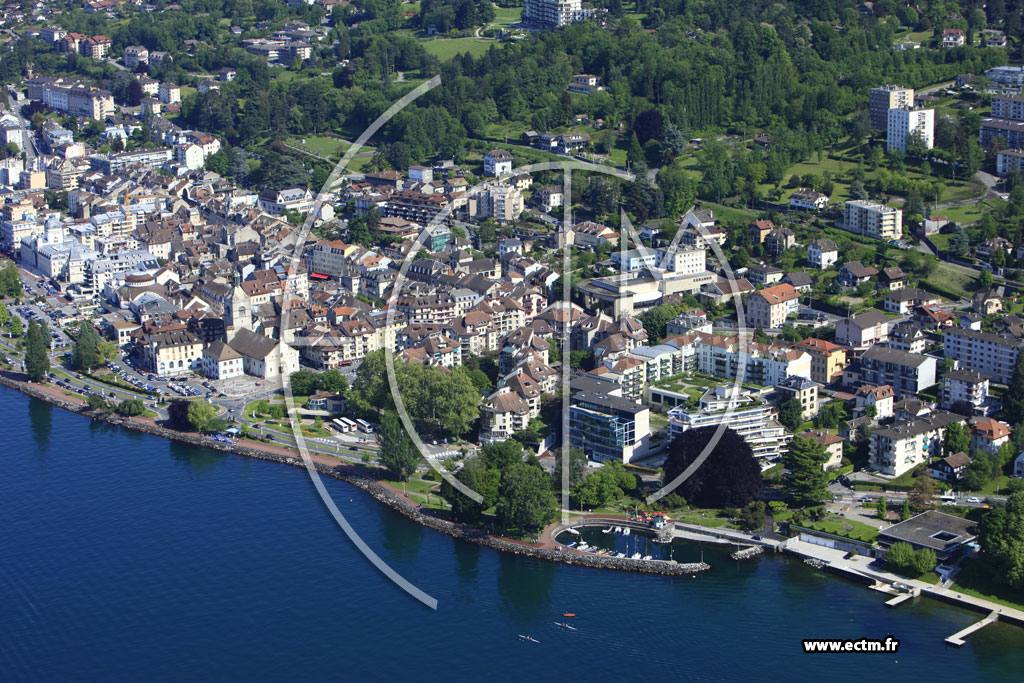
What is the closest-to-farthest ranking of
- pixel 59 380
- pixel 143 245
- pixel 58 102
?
pixel 59 380
pixel 143 245
pixel 58 102

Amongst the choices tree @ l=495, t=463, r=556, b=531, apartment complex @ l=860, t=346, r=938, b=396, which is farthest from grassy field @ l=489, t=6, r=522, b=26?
tree @ l=495, t=463, r=556, b=531

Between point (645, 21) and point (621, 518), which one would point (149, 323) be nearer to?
point (621, 518)

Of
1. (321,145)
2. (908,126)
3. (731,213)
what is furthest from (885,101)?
(321,145)

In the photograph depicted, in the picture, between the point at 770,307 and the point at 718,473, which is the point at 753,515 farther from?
the point at 770,307

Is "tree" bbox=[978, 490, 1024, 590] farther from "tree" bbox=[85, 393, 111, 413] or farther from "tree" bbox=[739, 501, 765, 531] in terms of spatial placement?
"tree" bbox=[85, 393, 111, 413]

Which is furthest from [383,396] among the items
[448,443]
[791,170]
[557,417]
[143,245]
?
[791,170]

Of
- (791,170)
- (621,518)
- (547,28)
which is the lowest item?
(621,518)

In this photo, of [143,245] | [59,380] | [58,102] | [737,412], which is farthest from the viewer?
[58,102]
